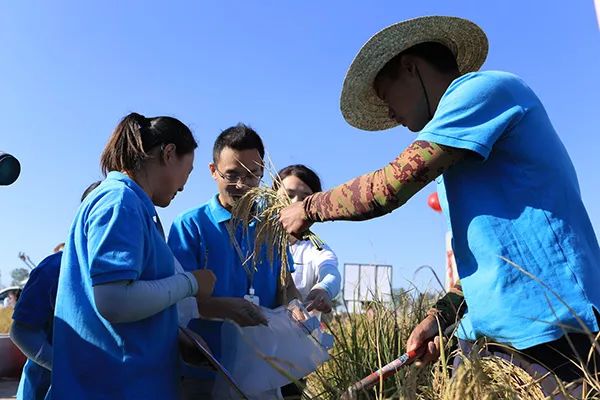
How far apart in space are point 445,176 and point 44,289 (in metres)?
1.58

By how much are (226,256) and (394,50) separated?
1.04 metres

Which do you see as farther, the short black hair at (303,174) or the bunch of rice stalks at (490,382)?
the short black hair at (303,174)

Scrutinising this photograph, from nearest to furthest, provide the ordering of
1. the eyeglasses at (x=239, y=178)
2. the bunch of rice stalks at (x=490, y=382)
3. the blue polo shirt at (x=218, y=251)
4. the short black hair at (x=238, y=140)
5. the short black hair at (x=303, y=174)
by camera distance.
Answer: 1. the bunch of rice stalks at (x=490, y=382)
2. the blue polo shirt at (x=218, y=251)
3. the eyeglasses at (x=239, y=178)
4. the short black hair at (x=238, y=140)
5. the short black hair at (x=303, y=174)

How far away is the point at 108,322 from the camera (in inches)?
61.6

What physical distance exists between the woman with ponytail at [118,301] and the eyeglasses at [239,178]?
0.75 meters

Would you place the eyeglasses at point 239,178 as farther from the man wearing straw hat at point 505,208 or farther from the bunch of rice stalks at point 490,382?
the bunch of rice stalks at point 490,382

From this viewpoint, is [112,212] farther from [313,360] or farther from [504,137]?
[504,137]

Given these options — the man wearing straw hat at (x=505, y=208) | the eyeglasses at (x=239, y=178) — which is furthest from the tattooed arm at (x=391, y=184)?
the eyeglasses at (x=239, y=178)

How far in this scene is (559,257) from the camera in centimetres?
128

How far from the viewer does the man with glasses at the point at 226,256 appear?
1979 millimetres

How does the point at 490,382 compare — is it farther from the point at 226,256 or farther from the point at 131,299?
the point at 226,256

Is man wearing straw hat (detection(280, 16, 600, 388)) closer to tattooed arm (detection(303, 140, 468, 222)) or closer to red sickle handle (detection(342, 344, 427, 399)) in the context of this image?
tattooed arm (detection(303, 140, 468, 222))

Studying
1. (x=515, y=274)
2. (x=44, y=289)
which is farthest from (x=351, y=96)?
(x=44, y=289)

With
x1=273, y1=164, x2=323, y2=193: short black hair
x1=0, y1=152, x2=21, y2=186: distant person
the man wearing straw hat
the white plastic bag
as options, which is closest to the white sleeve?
the white plastic bag
